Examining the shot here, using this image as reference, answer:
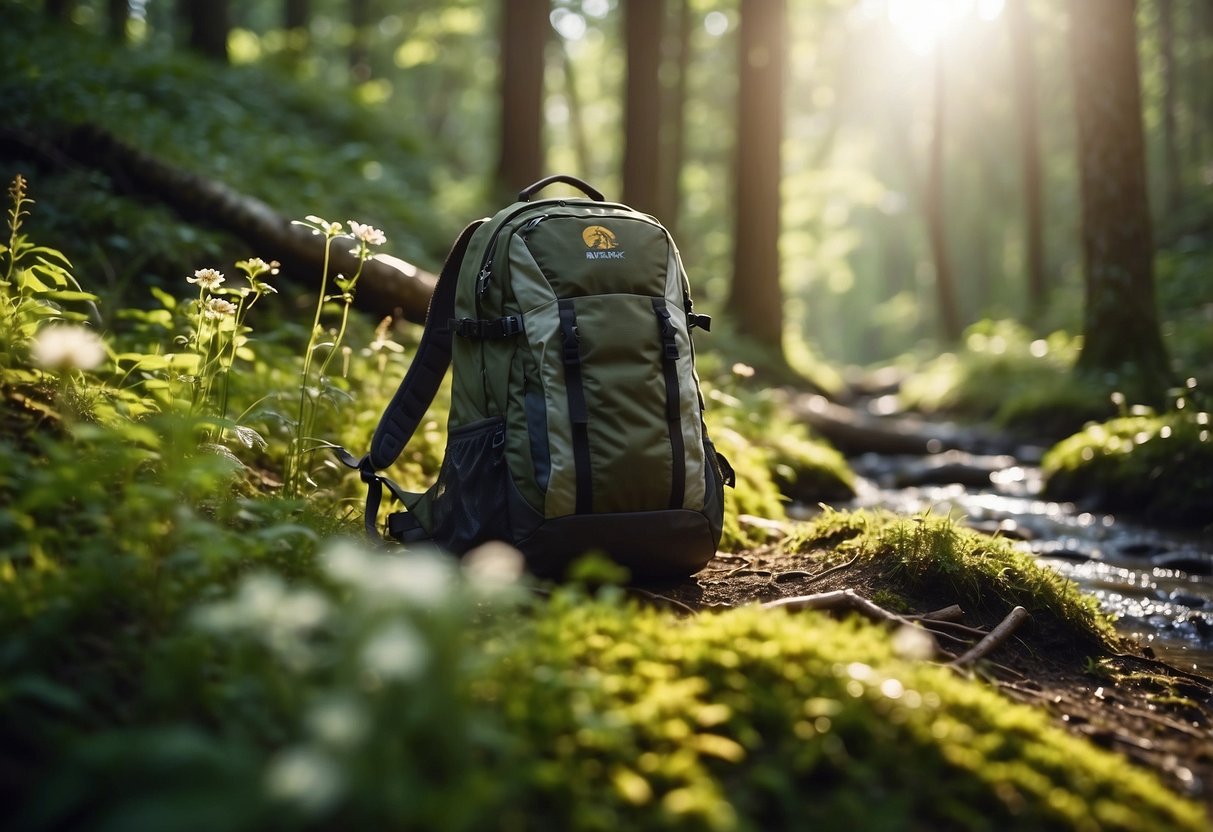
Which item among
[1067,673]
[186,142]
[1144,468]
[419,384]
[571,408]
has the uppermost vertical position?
[186,142]

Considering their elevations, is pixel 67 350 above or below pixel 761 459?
above

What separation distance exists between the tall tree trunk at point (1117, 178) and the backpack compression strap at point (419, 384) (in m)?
7.27

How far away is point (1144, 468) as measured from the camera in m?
6.07

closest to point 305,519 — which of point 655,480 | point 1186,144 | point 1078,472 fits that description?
point 655,480

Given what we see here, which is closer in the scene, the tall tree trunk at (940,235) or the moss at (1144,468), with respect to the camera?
the moss at (1144,468)

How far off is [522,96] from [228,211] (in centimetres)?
683

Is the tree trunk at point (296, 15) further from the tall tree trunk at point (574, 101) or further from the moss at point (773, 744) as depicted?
the moss at point (773, 744)

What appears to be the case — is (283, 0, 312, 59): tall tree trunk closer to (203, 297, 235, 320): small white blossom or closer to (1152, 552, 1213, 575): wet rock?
(203, 297, 235, 320): small white blossom

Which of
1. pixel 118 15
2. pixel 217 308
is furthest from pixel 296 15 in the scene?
pixel 217 308

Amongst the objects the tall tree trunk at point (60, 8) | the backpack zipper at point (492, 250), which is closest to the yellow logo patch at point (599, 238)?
the backpack zipper at point (492, 250)

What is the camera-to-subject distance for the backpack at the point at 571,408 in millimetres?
3094

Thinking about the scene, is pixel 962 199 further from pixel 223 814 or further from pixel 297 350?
pixel 223 814

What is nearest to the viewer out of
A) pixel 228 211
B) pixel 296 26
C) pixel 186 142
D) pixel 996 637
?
pixel 996 637

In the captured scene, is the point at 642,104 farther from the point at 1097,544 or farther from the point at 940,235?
the point at 940,235
